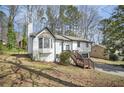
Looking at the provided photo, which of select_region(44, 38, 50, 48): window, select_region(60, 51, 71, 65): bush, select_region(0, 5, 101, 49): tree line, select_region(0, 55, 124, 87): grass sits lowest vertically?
select_region(0, 55, 124, 87): grass

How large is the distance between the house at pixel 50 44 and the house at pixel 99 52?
0.09 m

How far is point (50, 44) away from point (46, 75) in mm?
552

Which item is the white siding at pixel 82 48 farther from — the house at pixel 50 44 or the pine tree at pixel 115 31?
the pine tree at pixel 115 31

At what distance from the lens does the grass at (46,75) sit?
4031mm

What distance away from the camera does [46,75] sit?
4.09 meters

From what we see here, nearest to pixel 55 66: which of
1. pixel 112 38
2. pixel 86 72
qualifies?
pixel 86 72

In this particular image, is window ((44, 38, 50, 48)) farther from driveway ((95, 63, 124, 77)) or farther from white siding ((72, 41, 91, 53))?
driveway ((95, 63, 124, 77))


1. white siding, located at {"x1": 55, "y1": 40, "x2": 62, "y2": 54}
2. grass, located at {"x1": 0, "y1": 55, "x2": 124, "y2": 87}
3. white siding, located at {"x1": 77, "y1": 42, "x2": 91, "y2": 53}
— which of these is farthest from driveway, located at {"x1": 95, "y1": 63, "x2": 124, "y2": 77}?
white siding, located at {"x1": 55, "y1": 40, "x2": 62, "y2": 54}

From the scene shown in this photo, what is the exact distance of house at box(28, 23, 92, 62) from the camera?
4.14 m

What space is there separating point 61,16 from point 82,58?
32.9 inches

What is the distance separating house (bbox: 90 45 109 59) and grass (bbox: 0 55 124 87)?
11.2 inches

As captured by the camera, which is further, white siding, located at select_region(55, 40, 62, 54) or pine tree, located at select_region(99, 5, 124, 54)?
white siding, located at select_region(55, 40, 62, 54)

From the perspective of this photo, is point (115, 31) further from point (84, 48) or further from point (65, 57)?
point (65, 57)

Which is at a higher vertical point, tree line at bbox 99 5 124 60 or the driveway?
tree line at bbox 99 5 124 60
